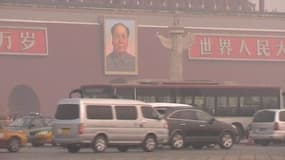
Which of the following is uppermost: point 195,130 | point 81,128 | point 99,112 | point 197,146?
point 99,112

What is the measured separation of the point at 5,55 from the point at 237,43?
22.7 meters

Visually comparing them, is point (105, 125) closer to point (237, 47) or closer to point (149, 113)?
point (149, 113)

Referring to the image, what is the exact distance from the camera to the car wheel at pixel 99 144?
25062 millimetres

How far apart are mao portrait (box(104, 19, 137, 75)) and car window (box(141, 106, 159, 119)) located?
44903mm

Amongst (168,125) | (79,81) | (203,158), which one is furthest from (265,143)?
(79,81)

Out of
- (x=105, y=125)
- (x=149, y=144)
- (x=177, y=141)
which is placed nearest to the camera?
(x=105, y=125)

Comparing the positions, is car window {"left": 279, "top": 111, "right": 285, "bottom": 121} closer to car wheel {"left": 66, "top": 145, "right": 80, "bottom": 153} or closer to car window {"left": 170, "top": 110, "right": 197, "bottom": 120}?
car window {"left": 170, "top": 110, "right": 197, "bottom": 120}

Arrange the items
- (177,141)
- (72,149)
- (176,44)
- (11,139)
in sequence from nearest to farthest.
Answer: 1. (72,149)
2. (11,139)
3. (177,141)
4. (176,44)

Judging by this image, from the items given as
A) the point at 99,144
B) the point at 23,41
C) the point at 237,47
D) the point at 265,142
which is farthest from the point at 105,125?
the point at 237,47

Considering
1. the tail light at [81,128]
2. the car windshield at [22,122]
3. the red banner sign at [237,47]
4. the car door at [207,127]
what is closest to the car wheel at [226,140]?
the car door at [207,127]

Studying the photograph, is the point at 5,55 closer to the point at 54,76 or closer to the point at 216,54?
the point at 54,76

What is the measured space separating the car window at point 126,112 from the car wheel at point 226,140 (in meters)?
4.30

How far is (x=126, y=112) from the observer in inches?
1029

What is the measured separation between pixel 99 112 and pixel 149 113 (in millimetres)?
2205
